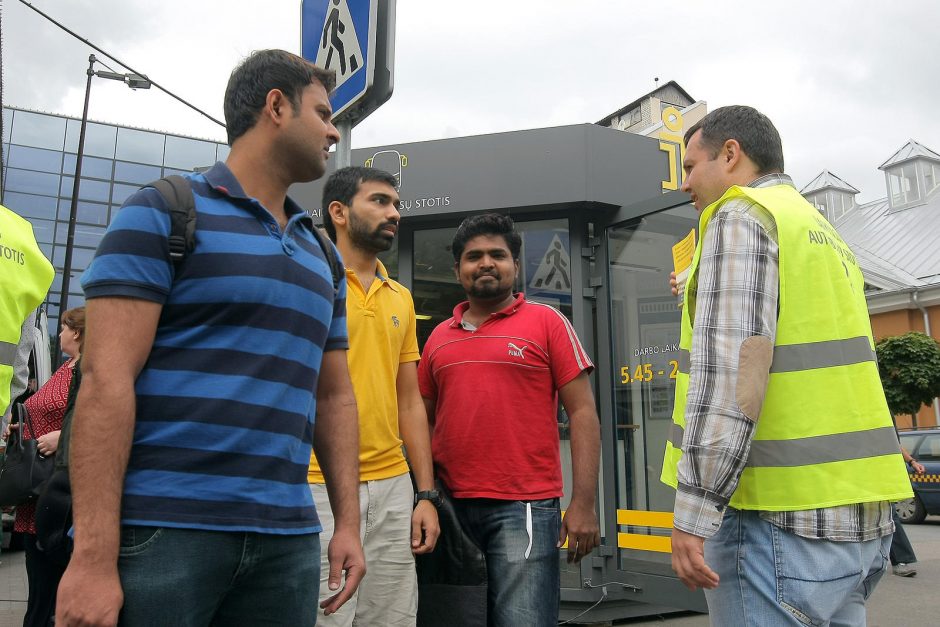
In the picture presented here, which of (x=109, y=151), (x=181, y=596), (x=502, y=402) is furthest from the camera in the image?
(x=109, y=151)

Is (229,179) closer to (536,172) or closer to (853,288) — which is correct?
(853,288)

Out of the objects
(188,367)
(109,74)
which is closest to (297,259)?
(188,367)

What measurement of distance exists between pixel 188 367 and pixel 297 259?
1.20ft

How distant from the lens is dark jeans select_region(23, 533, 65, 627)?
4219 millimetres

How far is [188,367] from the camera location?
1685mm

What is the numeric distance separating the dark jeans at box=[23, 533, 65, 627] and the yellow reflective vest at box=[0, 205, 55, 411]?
77.5 inches

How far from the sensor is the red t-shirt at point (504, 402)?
10.5 ft

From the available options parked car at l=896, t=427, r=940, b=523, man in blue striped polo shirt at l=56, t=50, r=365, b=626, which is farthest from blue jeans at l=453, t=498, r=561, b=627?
parked car at l=896, t=427, r=940, b=523

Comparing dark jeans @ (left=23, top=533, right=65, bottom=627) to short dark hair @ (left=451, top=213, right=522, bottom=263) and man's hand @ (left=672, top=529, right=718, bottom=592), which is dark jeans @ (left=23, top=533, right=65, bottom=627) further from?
man's hand @ (left=672, top=529, right=718, bottom=592)

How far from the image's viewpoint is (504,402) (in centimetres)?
324

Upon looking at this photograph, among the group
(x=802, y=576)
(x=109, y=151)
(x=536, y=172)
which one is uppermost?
(x=109, y=151)

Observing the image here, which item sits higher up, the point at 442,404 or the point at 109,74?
the point at 109,74

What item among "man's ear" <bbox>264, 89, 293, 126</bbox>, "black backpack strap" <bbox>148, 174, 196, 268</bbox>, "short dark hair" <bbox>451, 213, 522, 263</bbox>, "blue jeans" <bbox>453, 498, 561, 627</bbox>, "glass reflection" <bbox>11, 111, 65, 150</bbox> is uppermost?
"glass reflection" <bbox>11, 111, 65, 150</bbox>

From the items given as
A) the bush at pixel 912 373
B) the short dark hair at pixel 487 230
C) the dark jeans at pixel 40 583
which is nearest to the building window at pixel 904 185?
the bush at pixel 912 373
